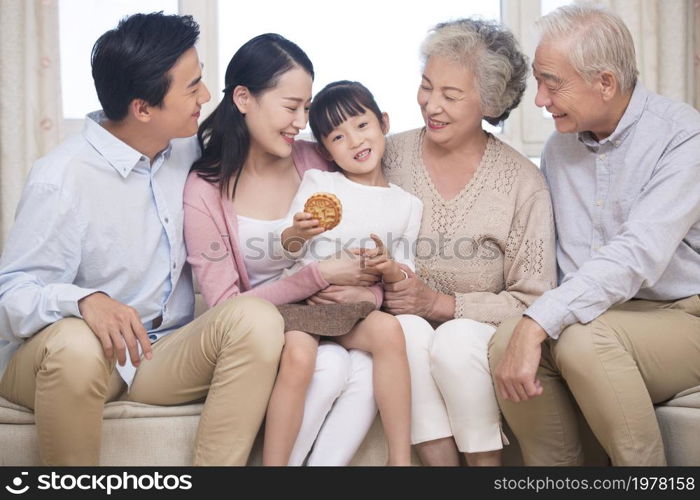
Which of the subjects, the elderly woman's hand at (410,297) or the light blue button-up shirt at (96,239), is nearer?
the light blue button-up shirt at (96,239)

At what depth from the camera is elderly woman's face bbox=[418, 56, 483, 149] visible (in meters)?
2.32

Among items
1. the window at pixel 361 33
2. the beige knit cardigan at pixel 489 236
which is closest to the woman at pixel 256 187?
the beige knit cardigan at pixel 489 236

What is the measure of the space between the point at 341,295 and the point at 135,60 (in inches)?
31.9

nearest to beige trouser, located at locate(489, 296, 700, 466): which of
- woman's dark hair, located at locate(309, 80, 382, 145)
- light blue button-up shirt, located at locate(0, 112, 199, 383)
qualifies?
woman's dark hair, located at locate(309, 80, 382, 145)

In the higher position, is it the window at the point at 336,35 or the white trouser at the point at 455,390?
the window at the point at 336,35

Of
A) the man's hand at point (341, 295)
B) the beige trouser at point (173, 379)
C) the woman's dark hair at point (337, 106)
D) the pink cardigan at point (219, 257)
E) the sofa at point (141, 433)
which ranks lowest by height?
the sofa at point (141, 433)

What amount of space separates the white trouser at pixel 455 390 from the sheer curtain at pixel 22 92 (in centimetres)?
208

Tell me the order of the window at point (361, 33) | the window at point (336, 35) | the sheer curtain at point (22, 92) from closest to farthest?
the sheer curtain at point (22, 92) < the window at point (336, 35) < the window at point (361, 33)

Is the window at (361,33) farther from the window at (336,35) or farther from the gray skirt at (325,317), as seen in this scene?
the gray skirt at (325,317)

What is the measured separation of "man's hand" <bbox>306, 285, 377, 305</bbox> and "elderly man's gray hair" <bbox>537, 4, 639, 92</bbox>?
0.82 meters

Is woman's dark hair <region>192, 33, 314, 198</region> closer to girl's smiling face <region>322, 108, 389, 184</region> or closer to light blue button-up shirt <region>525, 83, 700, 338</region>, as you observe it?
girl's smiling face <region>322, 108, 389, 184</region>

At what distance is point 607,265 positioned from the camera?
190cm

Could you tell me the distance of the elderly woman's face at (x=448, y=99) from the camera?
2318 millimetres
